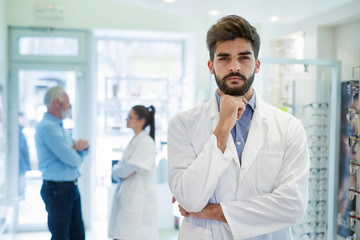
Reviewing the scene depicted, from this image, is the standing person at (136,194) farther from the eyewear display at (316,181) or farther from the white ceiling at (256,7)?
the eyewear display at (316,181)

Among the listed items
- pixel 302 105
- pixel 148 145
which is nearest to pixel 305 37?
pixel 302 105

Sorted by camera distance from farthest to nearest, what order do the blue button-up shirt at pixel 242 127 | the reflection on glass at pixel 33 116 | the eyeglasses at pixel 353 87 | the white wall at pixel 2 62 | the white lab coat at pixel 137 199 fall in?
the reflection on glass at pixel 33 116 → the white wall at pixel 2 62 → the white lab coat at pixel 137 199 → the eyeglasses at pixel 353 87 → the blue button-up shirt at pixel 242 127

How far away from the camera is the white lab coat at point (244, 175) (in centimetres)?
144

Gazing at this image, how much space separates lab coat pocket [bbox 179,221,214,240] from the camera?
1.51 meters

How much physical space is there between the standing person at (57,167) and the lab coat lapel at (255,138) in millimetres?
1930

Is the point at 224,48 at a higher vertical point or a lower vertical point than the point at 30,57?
lower

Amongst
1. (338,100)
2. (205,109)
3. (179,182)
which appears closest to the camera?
(179,182)

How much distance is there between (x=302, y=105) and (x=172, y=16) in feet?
7.98

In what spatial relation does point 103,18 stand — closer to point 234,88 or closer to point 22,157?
point 22,157

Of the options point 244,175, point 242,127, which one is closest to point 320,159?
point 242,127

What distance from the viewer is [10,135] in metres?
4.89

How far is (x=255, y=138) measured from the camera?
1.54 m

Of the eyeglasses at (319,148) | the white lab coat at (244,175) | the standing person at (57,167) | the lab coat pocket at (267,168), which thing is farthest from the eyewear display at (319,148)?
the standing person at (57,167)

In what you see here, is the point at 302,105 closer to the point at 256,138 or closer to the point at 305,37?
the point at 305,37
